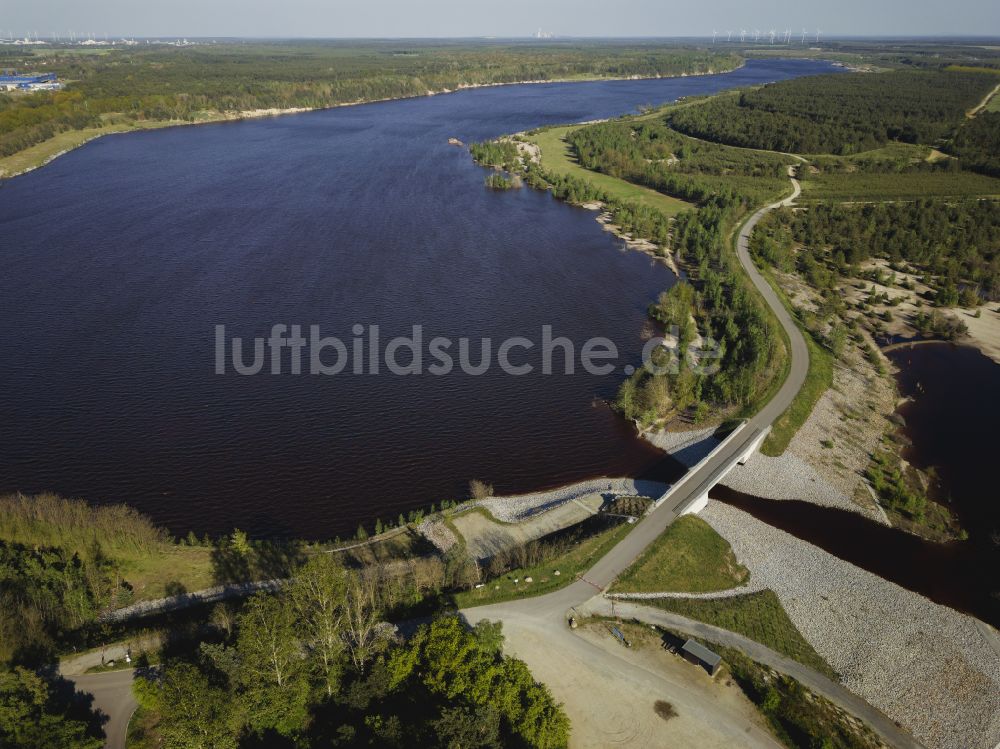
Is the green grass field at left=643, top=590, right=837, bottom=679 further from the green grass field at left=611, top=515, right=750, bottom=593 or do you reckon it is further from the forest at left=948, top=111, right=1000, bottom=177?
the forest at left=948, top=111, right=1000, bottom=177

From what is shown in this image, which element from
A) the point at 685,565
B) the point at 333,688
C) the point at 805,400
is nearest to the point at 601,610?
the point at 685,565

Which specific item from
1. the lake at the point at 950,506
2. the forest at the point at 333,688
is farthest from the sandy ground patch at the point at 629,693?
the lake at the point at 950,506

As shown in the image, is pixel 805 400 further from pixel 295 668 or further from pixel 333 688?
pixel 295 668

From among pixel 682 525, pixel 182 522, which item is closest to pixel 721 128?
pixel 682 525

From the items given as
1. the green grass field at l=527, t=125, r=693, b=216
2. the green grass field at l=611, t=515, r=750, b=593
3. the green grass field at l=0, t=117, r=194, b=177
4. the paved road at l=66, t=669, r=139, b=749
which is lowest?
the green grass field at l=611, t=515, r=750, b=593

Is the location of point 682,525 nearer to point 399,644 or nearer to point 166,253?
point 399,644

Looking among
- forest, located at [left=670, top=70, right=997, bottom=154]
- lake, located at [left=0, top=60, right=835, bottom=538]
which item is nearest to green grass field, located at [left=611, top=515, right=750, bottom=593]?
lake, located at [left=0, top=60, right=835, bottom=538]
